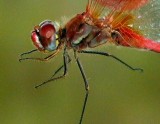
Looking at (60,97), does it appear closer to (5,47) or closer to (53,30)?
(5,47)

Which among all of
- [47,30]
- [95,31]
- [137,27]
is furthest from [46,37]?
[137,27]

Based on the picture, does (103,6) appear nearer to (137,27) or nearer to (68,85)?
(137,27)

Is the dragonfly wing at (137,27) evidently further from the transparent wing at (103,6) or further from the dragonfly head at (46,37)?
the dragonfly head at (46,37)

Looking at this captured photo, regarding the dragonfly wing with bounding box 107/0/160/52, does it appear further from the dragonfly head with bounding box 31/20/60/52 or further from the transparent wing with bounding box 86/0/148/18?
the dragonfly head with bounding box 31/20/60/52

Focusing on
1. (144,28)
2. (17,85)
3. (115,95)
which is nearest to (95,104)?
(115,95)

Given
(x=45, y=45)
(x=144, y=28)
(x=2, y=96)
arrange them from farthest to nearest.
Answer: (x=2, y=96)
(x=144, y=28)
(x=45, y=45)

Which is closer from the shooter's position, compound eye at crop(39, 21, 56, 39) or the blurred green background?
compound eye at crop(39, 21, 56, 39)

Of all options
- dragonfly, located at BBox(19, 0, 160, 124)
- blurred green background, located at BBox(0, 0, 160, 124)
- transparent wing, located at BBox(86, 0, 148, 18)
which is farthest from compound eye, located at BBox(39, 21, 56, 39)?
blurred green background, located at BBox(0, 0, 160, 124)
